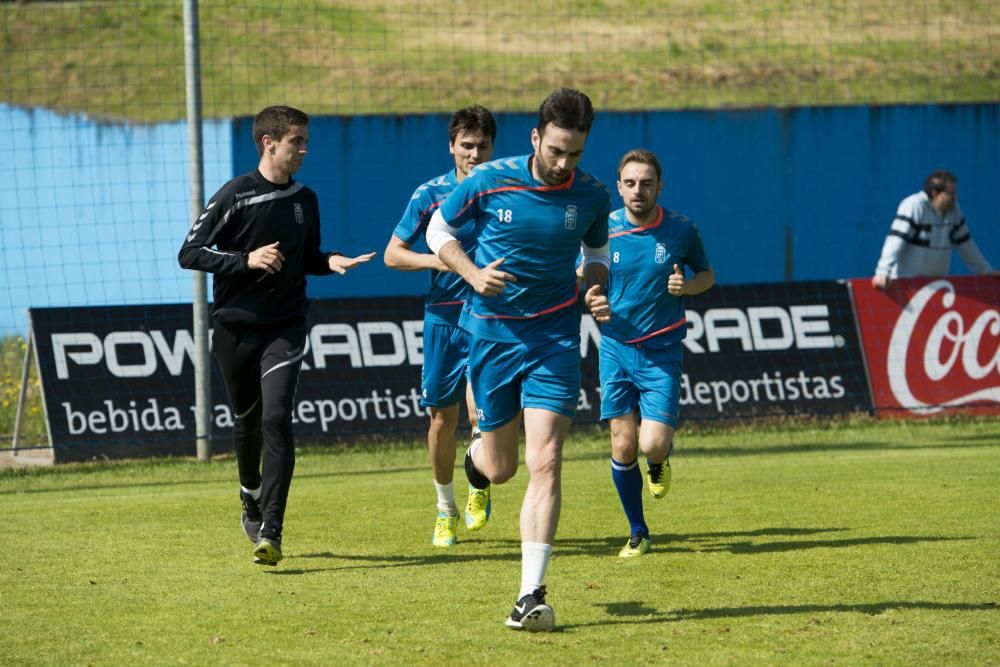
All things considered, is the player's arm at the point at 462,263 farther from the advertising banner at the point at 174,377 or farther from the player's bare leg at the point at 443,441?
the advertising banner at the point at 174,377

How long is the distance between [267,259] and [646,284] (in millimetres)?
2255

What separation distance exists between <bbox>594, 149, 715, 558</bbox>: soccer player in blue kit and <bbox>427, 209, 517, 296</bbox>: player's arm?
6.73 ft

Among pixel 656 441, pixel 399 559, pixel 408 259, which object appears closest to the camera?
pixel 408 259

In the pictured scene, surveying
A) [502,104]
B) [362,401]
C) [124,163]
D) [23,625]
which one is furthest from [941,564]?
[502,104]

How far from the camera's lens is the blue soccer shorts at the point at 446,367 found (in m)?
8.88

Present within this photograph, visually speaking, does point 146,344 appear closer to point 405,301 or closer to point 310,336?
point 310,336

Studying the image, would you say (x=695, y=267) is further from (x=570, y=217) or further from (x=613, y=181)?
(x=613, y=181)

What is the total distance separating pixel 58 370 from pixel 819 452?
6.62m

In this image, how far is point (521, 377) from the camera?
267 inches

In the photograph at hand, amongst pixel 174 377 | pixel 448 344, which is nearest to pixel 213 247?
pixel 448 344

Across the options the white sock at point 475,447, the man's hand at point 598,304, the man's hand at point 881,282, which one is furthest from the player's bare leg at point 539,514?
the man's hand at point 881,282

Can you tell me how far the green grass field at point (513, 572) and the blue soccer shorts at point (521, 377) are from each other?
2.91 feet

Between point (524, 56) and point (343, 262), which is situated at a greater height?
point (343, 262)

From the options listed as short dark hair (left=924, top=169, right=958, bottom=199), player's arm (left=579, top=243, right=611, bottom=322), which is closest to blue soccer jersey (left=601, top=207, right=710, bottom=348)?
player's arm (left=579, top=243, right=611, bottom=322)
